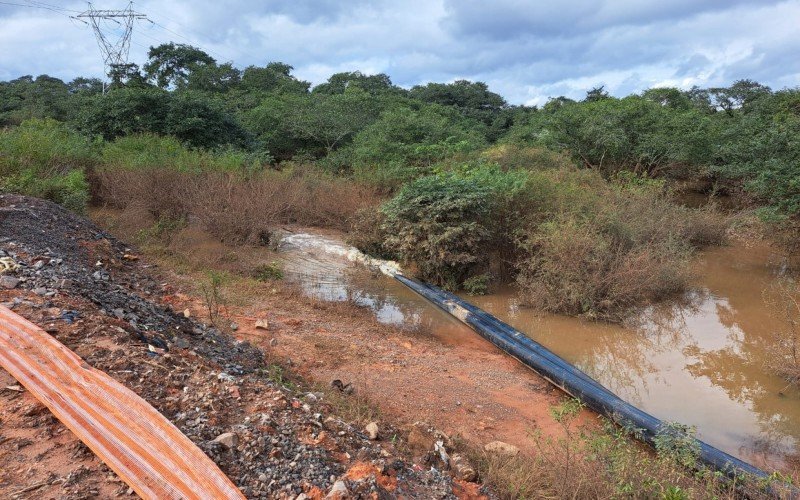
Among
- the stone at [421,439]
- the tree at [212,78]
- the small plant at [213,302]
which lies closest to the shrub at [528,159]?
the small plant at [213,302]

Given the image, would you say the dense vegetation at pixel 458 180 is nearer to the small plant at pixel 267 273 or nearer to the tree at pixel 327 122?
the tree at pixel 327 122

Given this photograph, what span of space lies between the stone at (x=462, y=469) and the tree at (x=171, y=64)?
1169 inches

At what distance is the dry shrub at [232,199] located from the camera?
33.7 feet

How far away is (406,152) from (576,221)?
7.33 metres

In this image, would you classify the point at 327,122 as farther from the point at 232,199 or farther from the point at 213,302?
the point at 213,302

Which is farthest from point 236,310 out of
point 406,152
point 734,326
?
point 406,152

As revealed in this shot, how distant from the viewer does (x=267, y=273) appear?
8664 mm

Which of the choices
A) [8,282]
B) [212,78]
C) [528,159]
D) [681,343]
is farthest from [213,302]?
[212,78]

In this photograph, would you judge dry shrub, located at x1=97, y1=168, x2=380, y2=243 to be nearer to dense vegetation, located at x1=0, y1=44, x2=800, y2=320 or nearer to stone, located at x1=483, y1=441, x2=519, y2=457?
dense vegetation, located at x1=0, y1=44, x2=800, y2=320

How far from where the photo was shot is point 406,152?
1473cm

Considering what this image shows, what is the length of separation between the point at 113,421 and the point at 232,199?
8003mm

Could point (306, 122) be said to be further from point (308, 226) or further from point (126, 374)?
point (126, 374)

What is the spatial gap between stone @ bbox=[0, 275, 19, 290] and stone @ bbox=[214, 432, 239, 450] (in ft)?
11.1

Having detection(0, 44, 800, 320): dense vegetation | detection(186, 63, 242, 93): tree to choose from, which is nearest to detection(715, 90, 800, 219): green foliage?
detection(0, 44, 800, 320): dense vegetation
